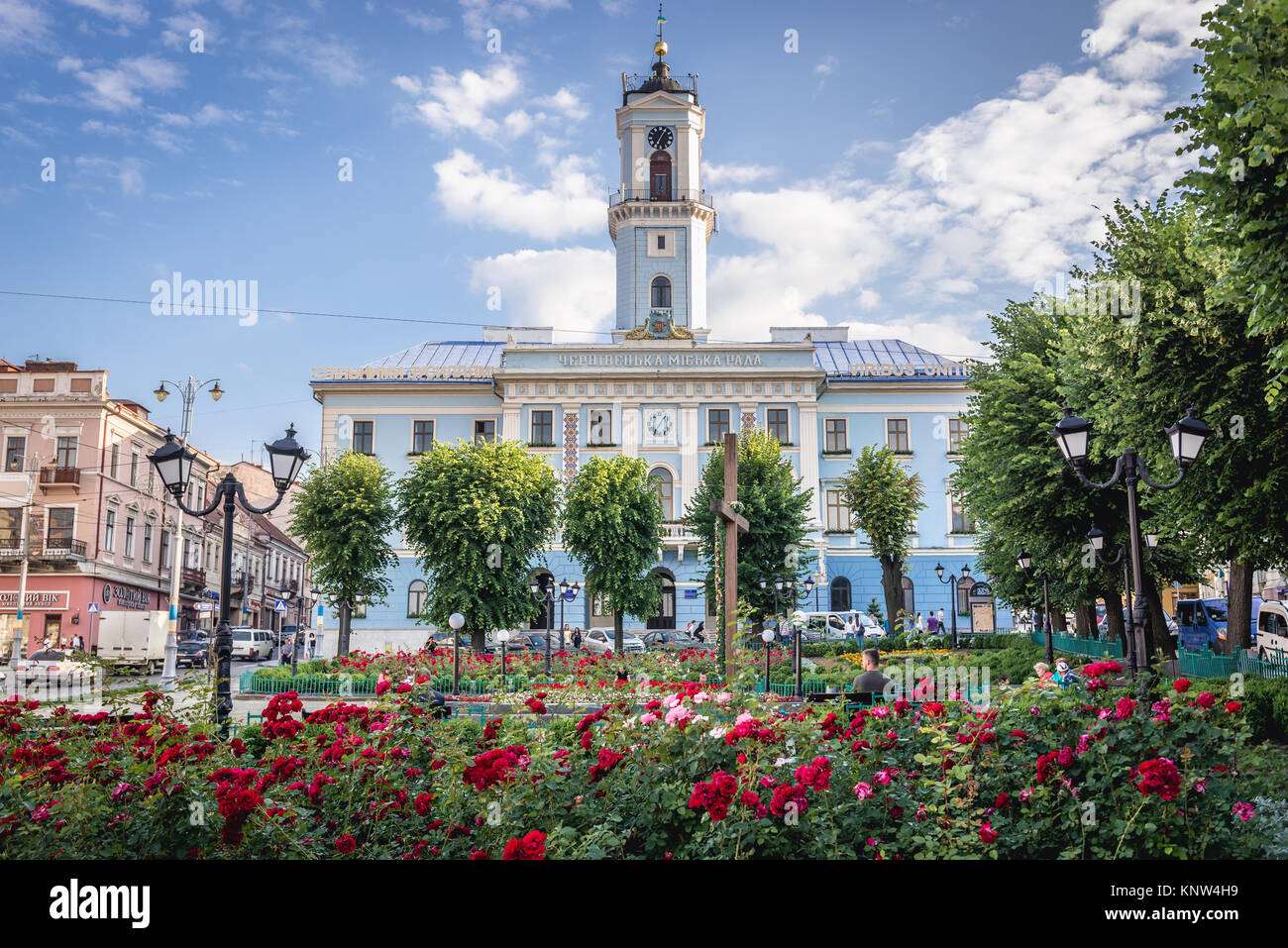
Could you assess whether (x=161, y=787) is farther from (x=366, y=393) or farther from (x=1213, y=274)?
(x=366, y=393)

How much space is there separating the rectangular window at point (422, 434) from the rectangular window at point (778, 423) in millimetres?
16409

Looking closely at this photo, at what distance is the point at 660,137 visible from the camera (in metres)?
49.5

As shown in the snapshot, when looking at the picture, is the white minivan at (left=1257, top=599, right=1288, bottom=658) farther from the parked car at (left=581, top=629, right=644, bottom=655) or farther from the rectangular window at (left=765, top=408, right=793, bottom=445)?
the rectangular window at (left=765, top=408, right=793, bottom=445)

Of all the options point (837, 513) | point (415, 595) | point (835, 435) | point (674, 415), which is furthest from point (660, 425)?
point (415, 595)

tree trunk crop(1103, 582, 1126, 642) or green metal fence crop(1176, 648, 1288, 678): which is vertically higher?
tree trunk crop(1103, 582, 1126, 642)

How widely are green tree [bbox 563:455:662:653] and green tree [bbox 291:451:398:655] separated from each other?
7.05 m

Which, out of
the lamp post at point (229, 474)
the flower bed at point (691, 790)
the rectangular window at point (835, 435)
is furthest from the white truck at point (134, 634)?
the flower bed at point (691, 790)

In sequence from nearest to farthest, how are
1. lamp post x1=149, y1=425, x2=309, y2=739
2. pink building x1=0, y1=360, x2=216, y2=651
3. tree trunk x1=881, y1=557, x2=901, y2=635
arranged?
lamp post x1=149, y1=425, x2=309, y2=739 → tree trunk x1=881, y1=557, x2=901, y2=635 → pink building x1=0, y1=360, x2=216, y2=651

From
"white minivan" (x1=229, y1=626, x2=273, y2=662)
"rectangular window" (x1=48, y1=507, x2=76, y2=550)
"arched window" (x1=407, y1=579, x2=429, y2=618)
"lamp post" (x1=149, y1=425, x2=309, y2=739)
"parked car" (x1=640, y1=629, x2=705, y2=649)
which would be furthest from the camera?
"arched window" (x1=407, y1=579, x2=429, y2=618)

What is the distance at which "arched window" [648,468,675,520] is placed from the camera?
45.0 meters

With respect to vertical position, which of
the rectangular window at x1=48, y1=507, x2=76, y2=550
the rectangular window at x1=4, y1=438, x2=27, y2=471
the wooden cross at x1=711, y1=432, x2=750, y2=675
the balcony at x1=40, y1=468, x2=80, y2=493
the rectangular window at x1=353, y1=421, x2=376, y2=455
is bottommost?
the wooden cross at x1=711, y1=432, x2=750, y2=675

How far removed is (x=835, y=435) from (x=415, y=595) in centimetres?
2162

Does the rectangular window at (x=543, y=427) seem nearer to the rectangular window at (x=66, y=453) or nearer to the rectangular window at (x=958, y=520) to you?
the rectangular window at (x=958, y=520)

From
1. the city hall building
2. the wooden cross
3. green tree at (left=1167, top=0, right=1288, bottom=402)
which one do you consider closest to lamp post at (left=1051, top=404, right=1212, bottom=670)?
green tree at (left=1167, top=0, right=1288, bottom=402)
